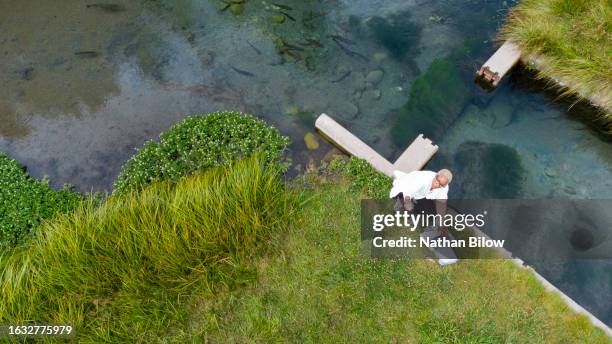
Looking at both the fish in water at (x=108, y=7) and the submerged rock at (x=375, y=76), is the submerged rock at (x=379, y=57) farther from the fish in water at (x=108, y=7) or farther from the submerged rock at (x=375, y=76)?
the fish in water at (x=108, y=7)

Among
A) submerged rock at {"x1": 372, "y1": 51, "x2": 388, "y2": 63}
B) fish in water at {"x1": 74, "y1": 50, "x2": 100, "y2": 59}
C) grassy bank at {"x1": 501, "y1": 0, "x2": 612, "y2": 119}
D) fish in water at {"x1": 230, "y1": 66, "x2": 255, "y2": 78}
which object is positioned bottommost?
fish in water at {"x1": 230, "y1": 66, "x2": 255, "y2": 78}

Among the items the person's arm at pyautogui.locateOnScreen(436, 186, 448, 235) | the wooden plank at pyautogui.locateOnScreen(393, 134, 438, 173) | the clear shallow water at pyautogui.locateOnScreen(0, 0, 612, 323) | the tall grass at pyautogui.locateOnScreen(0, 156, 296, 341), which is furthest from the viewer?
Answer: the clear shallow water at pyautogui.locateOnScreen(0, 0, 612, 323)

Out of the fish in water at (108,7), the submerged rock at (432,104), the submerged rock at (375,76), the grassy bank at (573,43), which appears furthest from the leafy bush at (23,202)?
the grassy bank at (573,43)

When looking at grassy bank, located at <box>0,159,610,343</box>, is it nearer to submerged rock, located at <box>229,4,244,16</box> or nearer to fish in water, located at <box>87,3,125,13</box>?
submerged rock, located at <box>229,4,244,16</box>

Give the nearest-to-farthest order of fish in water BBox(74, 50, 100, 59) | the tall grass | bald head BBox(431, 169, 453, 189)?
bald head BBox(431, 169, 453, 189)
the tall grass
fish in water BBox(74, 50, 100, 59)

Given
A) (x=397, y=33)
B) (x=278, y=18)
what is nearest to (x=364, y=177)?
(x=397, y=33)

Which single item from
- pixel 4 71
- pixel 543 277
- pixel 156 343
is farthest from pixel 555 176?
pixel 4 71

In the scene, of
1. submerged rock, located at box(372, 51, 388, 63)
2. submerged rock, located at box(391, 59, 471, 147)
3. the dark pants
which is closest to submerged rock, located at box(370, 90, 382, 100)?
submerged rock, located at box(391, 59, 471, 147)
